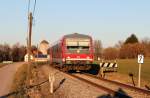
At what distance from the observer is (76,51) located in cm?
3581

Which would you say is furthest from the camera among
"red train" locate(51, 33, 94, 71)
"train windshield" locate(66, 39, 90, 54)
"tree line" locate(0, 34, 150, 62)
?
"tree line" locate(0, 34, 150, 62)

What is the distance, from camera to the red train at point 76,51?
35.6m

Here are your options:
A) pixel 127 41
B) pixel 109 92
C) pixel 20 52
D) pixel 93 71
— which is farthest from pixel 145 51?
pixel 109 92

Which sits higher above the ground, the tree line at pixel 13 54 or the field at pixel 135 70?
the tree line at pixel 13 54

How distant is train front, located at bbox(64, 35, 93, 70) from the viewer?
3559 cm

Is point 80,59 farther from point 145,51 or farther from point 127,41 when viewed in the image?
point 127,41

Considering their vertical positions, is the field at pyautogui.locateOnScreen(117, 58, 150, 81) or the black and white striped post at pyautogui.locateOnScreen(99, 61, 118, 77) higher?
the black and white striped post at pyautogui.locateOnScreen(99, 61, 118, 77)

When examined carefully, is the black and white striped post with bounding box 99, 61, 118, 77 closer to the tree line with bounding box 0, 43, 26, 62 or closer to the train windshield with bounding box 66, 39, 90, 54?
the train windshield with bounding box 66, 39, 90, 54

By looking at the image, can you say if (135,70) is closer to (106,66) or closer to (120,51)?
(106,66)

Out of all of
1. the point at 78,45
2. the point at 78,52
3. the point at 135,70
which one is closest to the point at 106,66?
the point at 78,52

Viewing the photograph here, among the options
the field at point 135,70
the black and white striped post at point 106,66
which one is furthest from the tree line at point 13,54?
the black and white striped post at point 106,66

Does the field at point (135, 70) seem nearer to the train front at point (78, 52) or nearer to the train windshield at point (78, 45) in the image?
the train front at point (78, 52)

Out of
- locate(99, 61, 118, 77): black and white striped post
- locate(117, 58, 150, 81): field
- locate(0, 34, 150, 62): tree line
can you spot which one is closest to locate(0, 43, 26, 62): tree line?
locate(0, 34, 150, 62): tree line

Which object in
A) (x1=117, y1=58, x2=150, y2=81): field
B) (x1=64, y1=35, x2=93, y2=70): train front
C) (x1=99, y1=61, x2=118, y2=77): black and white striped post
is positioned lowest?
(x1=117, y1=58, x2=150, y2=81): field
